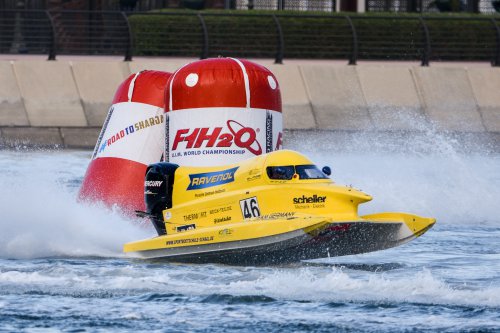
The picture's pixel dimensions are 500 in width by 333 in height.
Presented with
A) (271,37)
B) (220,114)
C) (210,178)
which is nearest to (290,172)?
(210,178)

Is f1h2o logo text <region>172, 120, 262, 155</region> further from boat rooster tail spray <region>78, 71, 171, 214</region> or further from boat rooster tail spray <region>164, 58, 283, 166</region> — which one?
boat rooster tail spray <region>78, 71, 171, 214</region>

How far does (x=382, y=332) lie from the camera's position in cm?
1088

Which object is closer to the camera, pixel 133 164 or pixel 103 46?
pixel 133 164

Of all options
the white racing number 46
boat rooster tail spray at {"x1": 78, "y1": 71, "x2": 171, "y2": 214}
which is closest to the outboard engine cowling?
the white racing number 46

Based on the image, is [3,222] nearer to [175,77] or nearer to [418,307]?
[175,77]

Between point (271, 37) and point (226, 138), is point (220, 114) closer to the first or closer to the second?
point (226, 138)

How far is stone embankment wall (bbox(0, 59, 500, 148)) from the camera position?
26266 mm

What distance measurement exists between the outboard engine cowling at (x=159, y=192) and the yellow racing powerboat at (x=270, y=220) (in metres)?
0.12

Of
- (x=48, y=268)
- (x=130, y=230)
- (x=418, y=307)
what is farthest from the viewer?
(x=130, y=230)

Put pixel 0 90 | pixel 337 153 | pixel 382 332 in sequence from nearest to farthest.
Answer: pixel 382 332, pixel 337 153, pixel 0 90

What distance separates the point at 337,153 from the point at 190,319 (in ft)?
42.8

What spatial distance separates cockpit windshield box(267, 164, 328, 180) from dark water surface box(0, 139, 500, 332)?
845mm

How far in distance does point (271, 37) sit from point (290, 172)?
1704 cm

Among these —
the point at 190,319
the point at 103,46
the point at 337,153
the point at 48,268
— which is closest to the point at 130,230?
the point at 48,268
